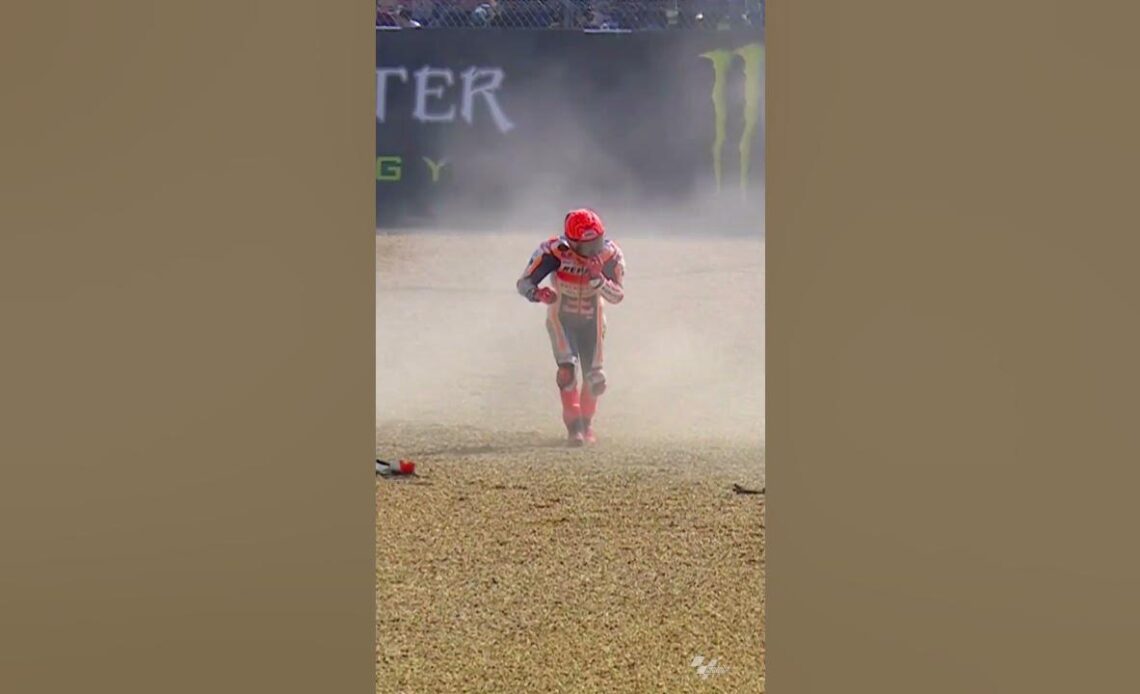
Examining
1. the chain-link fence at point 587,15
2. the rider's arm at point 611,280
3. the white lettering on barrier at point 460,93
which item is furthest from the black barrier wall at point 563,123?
the rider's arm at point 611,280

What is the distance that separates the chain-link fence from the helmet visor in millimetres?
8689

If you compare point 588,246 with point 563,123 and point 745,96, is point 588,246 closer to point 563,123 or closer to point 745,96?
point 563,123

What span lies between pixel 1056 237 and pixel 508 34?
15383mm

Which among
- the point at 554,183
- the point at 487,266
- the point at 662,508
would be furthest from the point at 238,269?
the point at 554,183

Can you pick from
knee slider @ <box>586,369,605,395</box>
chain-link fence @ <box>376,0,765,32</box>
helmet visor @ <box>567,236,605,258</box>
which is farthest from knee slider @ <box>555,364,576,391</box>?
chain-link fence @ <box>376,0,765,32</box>

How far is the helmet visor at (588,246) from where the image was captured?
30.5 ft

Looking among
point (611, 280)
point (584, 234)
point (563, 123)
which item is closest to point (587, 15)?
point (563, 123)

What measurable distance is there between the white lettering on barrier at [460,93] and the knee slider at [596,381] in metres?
8.62

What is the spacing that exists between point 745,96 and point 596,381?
29.3 feet

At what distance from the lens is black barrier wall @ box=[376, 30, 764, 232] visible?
17.5 meters

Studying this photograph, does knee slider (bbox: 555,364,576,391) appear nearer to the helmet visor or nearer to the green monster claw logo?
the helmet visor

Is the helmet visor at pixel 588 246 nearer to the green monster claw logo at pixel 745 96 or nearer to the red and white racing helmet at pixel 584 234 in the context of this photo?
the red and white racing helmet at pixel 584 234

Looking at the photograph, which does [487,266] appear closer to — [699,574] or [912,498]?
[699,574]

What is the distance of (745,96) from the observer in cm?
1783
